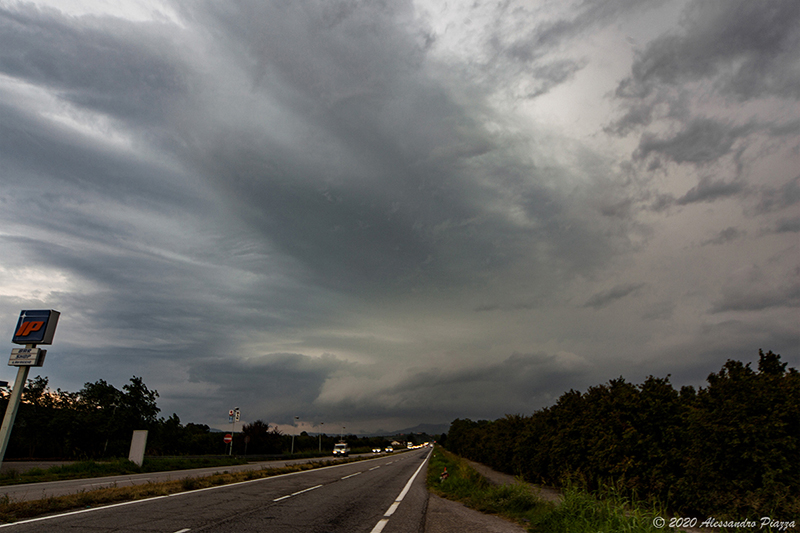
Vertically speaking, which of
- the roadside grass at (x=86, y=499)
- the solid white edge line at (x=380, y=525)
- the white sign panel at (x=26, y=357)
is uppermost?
the white sign panel at (x=26, y=357)

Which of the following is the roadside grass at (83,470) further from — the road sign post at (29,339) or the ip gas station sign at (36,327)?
the ip gas station sign at (36,327)

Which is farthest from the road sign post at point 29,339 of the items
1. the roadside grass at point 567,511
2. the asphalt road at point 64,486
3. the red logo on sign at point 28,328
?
the roadside grass at point 567,511

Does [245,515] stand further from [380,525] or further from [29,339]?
[29,339]

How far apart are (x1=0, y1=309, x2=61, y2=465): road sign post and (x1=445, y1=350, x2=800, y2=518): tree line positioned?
20821mm

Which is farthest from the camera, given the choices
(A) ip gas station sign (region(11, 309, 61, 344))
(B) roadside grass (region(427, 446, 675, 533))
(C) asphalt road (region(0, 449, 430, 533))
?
(A) ip gas station sign (region(11, 309, 61, 344))

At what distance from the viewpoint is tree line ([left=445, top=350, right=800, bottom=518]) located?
9.08 meters

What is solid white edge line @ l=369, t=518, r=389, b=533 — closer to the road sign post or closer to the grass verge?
the grass verge

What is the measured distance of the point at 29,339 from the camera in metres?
16.3

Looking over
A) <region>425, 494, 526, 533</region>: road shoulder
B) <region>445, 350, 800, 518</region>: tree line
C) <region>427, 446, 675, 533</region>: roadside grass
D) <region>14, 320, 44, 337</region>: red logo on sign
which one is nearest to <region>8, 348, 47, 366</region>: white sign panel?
<region>14, 320, 44, 337</region>: red logo on sign

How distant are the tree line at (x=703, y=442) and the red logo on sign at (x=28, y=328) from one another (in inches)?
837

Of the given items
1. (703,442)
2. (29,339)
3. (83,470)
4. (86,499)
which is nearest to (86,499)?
(86,499)

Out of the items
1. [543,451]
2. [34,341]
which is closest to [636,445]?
[543,451]

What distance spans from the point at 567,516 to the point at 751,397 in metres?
5.36

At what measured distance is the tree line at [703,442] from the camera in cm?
908
